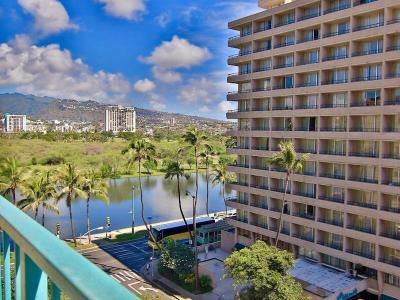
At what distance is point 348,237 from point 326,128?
6.33m

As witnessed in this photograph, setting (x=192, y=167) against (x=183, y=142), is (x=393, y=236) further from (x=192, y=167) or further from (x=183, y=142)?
(x=192, y=167)

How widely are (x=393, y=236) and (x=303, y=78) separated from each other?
10.8m

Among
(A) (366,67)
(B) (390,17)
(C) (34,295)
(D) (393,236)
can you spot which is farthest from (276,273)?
(C) (34,295)

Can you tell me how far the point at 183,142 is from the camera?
3128 centimetres

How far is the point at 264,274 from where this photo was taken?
19.2 meters

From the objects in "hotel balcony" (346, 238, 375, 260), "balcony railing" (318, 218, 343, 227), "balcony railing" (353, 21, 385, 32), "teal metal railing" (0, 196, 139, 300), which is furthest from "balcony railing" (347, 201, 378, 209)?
"teal metal railing" (0, 196, 139, 300)

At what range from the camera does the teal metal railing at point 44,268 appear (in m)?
1.08

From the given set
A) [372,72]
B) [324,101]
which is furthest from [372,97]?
[324,101]

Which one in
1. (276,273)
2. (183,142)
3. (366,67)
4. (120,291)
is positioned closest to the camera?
(120,291)

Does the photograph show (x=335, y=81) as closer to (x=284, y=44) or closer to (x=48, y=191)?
(x=284, y=44)

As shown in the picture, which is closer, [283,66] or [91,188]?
[283,66]

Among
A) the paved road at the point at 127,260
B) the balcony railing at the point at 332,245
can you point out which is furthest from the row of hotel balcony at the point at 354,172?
the paved road at the point at 127,260

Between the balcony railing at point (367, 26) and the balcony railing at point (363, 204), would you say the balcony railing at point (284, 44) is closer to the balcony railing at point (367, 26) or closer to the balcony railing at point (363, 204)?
the balcony railing at point (367, 26)

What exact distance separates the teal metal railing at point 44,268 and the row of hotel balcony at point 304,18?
77.6 ft
